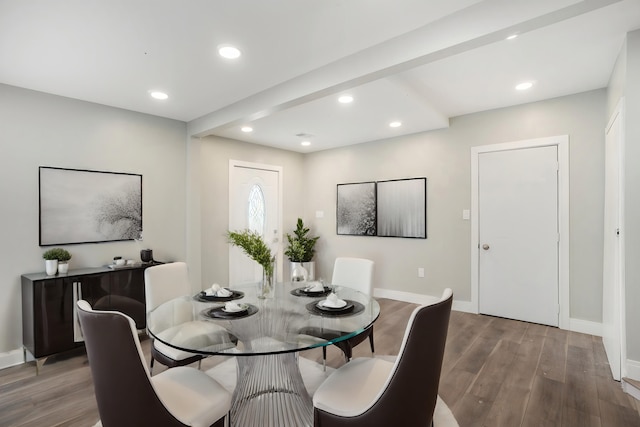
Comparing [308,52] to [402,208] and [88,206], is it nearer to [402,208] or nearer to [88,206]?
[88,206]

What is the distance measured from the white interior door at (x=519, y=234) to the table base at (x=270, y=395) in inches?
115

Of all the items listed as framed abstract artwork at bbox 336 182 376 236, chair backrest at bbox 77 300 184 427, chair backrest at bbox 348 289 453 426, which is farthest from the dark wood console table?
framed abstract artwork at bbox 336 182 376 236

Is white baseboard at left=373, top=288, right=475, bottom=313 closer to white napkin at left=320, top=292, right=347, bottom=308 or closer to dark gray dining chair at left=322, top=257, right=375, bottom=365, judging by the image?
dark gray dining chair at left=322, top=257, right=375, bottom=365

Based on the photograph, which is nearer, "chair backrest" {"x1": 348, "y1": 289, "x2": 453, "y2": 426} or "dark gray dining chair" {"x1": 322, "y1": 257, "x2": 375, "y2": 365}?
"chair backrest" {"x1": 348, "y1": 289, "x2": 453, "y2": 426}

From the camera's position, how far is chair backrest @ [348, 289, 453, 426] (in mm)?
1350

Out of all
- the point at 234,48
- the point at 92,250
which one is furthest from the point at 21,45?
the point at 92,250

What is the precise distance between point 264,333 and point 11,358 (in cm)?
278

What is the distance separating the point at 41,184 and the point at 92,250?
30.4 inches

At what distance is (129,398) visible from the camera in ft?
4.44

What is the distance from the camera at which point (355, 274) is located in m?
3.08

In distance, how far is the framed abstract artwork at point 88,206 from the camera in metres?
3.13

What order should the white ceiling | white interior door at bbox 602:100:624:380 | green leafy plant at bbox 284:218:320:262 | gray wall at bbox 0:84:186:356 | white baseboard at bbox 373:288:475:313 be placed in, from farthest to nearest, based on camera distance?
1. green leafy plant at bbox 284:218:320:262
2. white baseboard at bbox 373:288:475:313
3. gray wall at bbox 0:84:186:356
4. white interior door at bbox 602:100:624:380
5. the white ceiling

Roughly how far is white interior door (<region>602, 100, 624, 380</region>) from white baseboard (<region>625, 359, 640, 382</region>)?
0.48ft

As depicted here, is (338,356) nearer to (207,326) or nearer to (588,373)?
(207,326)
